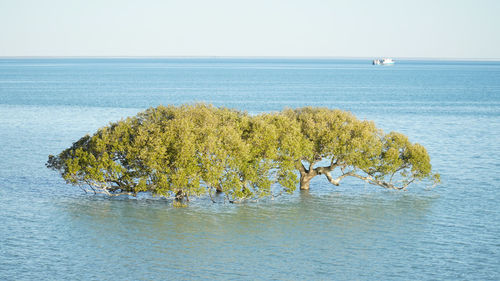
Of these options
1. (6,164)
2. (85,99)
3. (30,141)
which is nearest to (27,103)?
(85,99)

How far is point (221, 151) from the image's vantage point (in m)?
51.4

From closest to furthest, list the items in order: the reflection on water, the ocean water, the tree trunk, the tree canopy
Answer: the ocean water < the reflection on water < the tree canopy < the tree trunk

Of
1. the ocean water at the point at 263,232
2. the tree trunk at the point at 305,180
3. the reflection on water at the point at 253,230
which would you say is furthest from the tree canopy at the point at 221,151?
the ocean water at the point at 263,232

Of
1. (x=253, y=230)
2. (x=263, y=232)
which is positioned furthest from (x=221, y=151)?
(x=263, y=232)

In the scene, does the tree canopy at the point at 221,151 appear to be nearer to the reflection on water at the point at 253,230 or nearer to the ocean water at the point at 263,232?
the reflection on water at the point at 253,230

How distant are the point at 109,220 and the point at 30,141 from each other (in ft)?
150

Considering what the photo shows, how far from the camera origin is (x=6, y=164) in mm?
71875

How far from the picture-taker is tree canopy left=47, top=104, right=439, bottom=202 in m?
51.8

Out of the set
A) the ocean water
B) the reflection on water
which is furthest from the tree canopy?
the ocean water

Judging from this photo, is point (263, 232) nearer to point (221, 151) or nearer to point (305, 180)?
point (221, 151)

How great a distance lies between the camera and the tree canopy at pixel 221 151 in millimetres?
51750

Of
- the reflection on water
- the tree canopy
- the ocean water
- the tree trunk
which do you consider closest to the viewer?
the ocean water

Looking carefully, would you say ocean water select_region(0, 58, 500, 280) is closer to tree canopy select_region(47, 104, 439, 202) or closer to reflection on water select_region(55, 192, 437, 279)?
reflection on water select_region(55, 192, 437, 279)

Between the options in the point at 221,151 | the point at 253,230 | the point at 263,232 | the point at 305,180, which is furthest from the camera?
the point at 305,180
